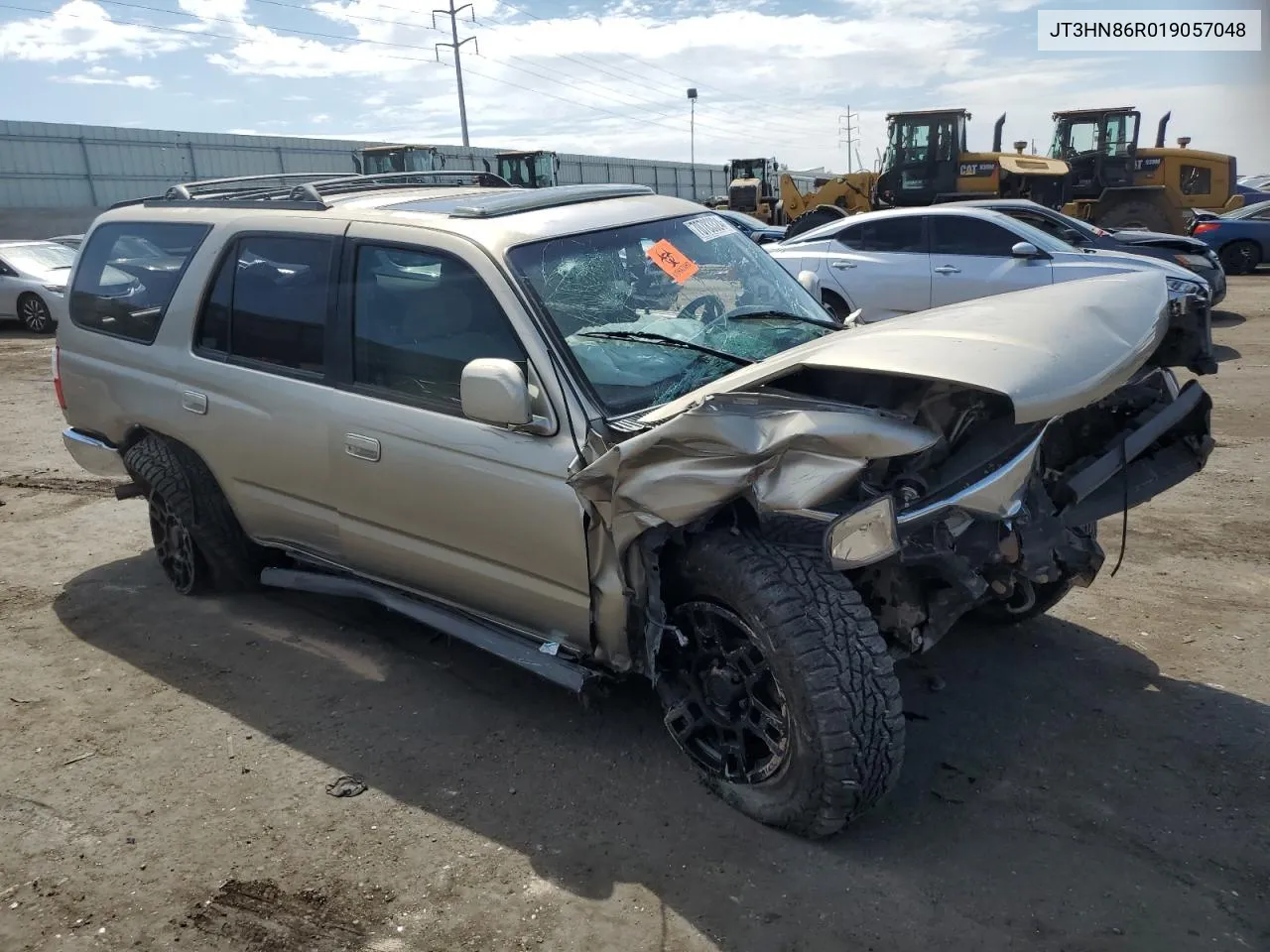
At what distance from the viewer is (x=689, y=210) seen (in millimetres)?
4305

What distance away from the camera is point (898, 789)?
3.35 m

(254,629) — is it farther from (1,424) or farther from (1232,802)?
(1,424)

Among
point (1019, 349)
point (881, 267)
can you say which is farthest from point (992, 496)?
point (881, 267)

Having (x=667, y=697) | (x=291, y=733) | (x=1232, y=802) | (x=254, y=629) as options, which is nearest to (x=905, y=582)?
(x=667, y=697)

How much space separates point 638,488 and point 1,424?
886 cm

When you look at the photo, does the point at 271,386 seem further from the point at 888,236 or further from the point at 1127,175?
the point at 1127,175

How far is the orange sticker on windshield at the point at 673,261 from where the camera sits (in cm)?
386

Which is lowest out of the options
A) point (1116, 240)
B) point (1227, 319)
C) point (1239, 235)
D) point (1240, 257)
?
point (1227, 319)

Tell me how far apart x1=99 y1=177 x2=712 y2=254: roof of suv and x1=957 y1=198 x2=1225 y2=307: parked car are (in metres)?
8.06

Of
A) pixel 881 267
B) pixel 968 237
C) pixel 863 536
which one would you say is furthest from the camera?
pixel 881 267

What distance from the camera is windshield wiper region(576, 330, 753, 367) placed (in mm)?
3502

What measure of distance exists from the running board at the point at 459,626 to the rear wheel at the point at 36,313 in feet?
45.2

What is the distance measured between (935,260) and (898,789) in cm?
857

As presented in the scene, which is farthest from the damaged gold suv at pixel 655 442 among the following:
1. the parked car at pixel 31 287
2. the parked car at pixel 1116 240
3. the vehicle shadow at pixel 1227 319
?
the parked car at pixel 31 287
